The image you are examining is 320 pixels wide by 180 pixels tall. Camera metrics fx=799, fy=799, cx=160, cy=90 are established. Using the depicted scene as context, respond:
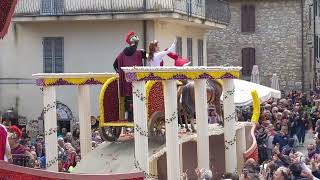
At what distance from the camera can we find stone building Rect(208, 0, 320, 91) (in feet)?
158

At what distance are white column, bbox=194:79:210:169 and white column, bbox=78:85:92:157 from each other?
2340 mm

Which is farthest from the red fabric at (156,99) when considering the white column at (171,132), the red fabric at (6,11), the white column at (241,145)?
the red fabric at (6,11)

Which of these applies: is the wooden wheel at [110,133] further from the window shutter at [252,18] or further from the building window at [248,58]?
the window shutter at [252,18]

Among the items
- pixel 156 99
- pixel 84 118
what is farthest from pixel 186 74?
pixel 84 118

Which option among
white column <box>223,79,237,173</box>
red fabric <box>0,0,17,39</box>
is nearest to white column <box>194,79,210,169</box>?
white column <box>223,79,237,173</box>

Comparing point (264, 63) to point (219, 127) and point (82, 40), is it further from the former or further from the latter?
point (219, 127)

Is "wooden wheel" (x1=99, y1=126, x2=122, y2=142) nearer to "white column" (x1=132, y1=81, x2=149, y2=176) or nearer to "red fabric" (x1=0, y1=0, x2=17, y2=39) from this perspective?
"white column" (x1=132, y1=81, x2=149, y2=176)

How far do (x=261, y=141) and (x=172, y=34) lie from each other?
9.38 metres

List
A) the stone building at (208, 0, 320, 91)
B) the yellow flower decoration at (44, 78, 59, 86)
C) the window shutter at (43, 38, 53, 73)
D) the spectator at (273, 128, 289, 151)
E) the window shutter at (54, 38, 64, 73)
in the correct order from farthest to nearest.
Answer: the stone building at (208, 0, 320, 91), the window shutter at (43, 38, 53, 73), the window shutter at (54, 38, 64, 73), the spectator at (273, 128, 289, 151), the yellow flower decoration at (44, 78, 59, 86)

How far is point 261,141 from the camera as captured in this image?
22.2m

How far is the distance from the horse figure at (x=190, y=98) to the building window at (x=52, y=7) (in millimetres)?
12899

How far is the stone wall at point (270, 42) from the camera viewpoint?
4812 centimetres

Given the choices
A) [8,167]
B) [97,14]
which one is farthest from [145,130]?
[97,14]

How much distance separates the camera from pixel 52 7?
29.0 metres
